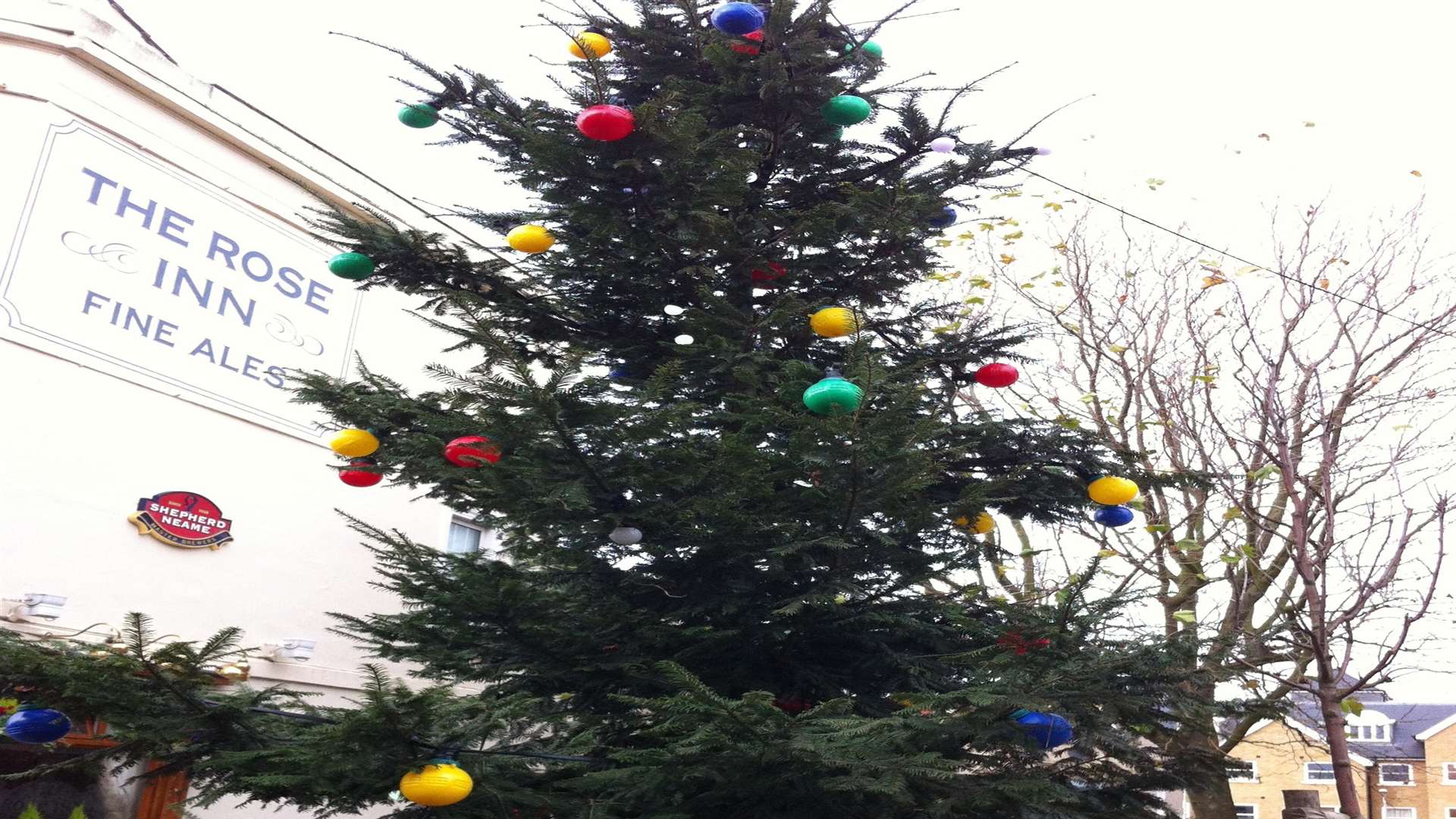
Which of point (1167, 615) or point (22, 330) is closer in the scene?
point (22, 330)

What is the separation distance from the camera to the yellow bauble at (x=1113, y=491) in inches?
197

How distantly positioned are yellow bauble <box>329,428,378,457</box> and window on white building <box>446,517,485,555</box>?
652 cm

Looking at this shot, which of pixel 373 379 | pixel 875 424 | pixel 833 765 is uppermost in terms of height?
pixel 373 379

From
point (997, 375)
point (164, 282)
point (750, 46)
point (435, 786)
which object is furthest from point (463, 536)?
point (435, 786)

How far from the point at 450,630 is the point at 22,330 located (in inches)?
202

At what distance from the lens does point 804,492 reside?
421cm

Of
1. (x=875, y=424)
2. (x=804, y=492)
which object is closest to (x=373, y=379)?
(x=804, y=492)

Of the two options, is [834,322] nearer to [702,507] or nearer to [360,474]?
[702,507]

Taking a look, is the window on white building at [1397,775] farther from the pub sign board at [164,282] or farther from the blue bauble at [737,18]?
the blue bauble at [737,18]

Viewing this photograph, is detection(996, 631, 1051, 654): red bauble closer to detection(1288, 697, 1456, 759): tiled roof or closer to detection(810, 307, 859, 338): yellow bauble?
detection(810, 307, 859, 338): yellow bauble

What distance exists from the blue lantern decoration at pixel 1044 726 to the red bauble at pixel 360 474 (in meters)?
3.06

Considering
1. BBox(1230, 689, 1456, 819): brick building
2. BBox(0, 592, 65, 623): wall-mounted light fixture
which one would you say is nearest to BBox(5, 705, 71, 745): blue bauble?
BBox(0, 592, 65, 623): wall-mounted light fixture

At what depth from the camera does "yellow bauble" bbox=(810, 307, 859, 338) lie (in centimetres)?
468

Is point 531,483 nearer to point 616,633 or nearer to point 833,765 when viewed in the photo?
point 616,633
